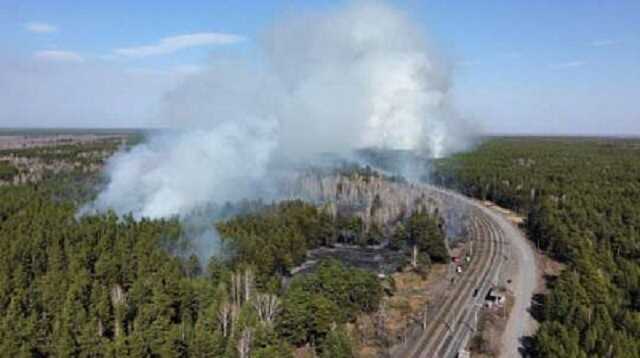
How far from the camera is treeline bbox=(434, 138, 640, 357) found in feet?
185

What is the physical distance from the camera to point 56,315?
60.4m

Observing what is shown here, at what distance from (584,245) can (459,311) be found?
103 feet

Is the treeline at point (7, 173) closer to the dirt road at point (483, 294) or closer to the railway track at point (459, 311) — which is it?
the dirt road at point (483, 294)

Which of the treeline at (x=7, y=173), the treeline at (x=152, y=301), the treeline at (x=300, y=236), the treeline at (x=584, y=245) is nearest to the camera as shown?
the treeline at (x=152, y=301)

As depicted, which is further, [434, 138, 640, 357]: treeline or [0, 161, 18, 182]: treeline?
[0, 161, 18, 182]: treeline

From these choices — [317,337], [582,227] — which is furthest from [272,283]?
[582,227]

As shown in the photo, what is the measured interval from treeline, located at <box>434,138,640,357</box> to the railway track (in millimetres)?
8668

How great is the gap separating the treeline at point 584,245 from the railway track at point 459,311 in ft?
28.4

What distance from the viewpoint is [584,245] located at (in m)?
95.0

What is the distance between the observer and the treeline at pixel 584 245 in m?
56.4

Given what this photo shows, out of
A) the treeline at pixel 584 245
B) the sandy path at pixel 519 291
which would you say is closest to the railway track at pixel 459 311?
the sandy path at pixel 519 291

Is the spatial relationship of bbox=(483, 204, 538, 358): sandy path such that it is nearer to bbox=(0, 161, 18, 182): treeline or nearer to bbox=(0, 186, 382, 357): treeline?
bbox=(0, 186, 382, 357): treeline

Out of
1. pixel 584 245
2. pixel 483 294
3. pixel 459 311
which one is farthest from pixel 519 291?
pixel 584 245

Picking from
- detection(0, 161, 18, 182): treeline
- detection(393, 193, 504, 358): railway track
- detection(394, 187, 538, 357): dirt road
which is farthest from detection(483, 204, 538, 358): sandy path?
detection(0, 161, 18, 182): treeline
